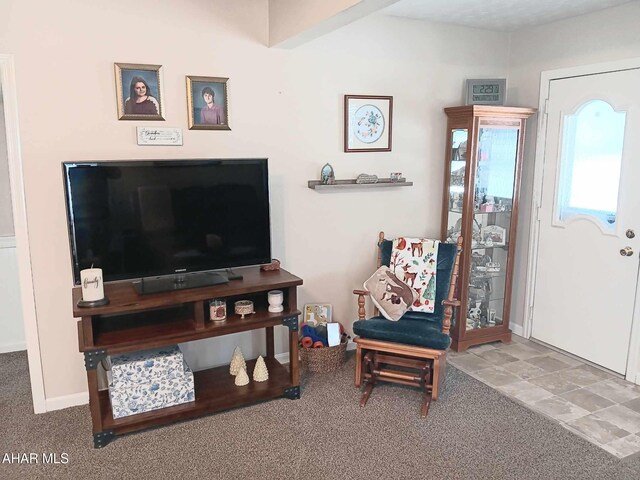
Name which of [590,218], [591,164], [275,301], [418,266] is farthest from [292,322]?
[591,164]

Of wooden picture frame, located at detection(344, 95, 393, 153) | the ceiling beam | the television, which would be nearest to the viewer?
the ceiling beam

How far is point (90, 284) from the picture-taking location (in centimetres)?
249

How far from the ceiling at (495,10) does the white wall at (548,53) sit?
0.09 metres

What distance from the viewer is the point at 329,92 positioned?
3.45 meters

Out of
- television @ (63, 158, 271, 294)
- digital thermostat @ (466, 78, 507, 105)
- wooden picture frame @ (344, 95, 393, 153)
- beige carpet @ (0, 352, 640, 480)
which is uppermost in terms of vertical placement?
digital thermostat @ (466, 78, 507, 105)

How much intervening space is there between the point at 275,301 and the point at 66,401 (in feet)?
4.63

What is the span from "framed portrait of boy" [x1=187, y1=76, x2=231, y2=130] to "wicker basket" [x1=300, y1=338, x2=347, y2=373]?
1616 millimetres

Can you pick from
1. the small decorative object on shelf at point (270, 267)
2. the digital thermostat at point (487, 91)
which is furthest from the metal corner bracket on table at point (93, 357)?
the digital thermostat at point (487, 91)

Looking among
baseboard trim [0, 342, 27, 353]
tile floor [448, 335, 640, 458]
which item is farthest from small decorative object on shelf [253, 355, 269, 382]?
baseboard trim [0, 342, 27, 353]

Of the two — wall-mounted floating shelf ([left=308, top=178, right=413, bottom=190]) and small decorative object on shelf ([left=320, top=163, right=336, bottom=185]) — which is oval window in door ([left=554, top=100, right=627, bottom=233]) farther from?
small decorative object on shelf ([left=320, top=163, right=336, bottom=185])

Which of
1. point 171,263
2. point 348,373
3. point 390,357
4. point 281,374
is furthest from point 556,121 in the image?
point 171,263

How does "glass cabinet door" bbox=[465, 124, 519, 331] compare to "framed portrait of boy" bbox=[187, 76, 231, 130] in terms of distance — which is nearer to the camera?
"framed portrait of boy" bbox=[187, 76, 231, 130]

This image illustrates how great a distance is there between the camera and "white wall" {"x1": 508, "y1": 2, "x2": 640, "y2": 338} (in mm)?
3254

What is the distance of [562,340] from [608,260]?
76 centimetres
